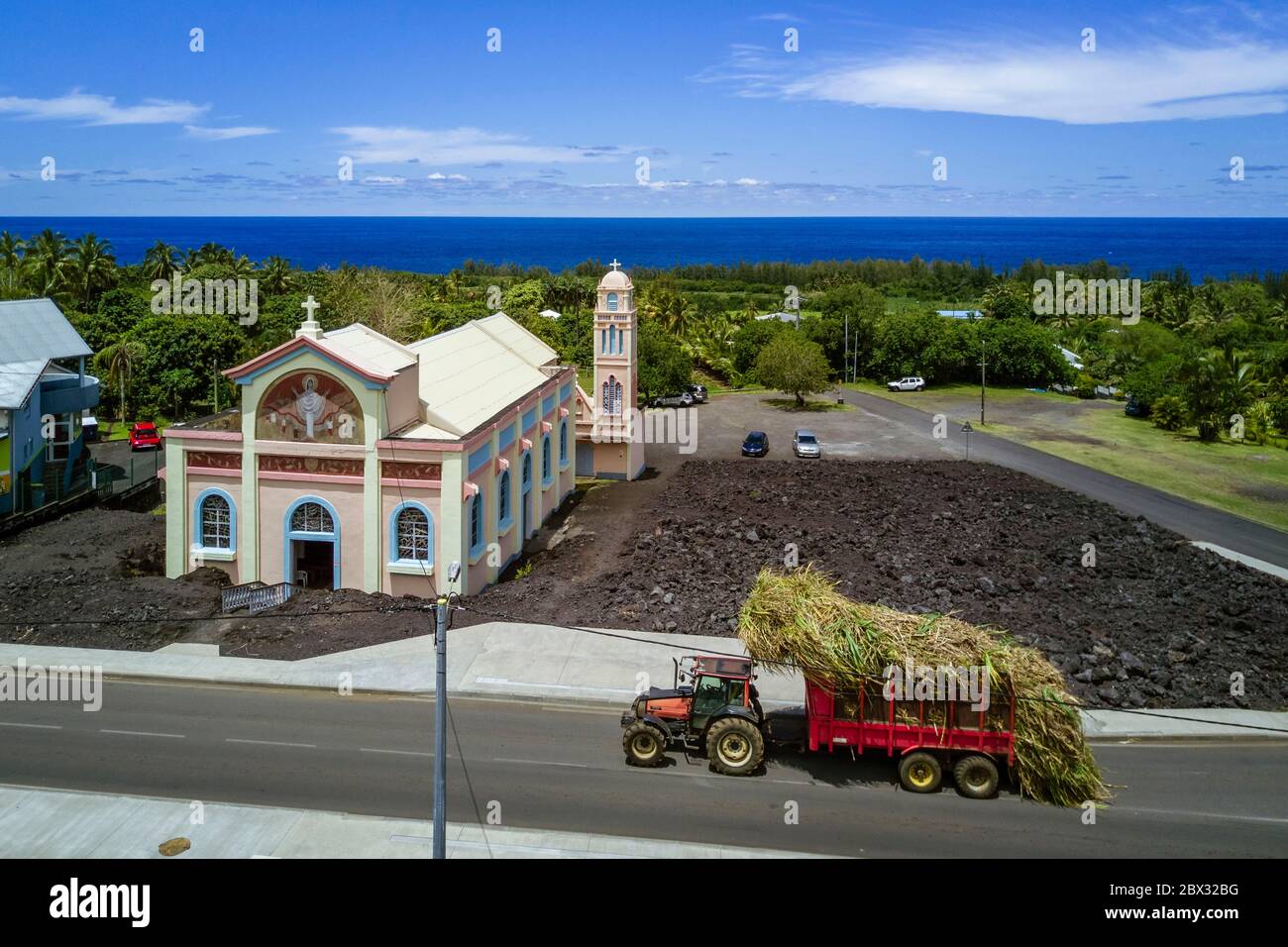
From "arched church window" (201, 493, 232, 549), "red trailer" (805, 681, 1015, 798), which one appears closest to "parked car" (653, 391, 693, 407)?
"arched church window" (201, 493, 232, 549)

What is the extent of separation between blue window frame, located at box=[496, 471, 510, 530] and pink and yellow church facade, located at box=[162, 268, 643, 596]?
0.87m

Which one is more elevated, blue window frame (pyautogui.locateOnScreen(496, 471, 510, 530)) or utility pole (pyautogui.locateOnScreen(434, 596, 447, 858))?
blue window frame (pyautogui.locateOnScreen(496, 471, 510, 530))

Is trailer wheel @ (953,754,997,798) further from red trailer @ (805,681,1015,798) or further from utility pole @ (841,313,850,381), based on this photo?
utility pole @ (841,313,850,381)

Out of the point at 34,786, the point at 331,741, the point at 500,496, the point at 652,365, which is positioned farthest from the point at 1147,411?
the point at 34,786

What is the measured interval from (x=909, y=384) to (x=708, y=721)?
64823mm

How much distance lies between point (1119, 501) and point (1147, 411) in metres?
26.3

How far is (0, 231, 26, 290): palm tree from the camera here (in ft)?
257

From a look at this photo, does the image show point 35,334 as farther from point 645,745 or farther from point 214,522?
point 645,745

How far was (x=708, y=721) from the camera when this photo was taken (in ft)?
72.0
